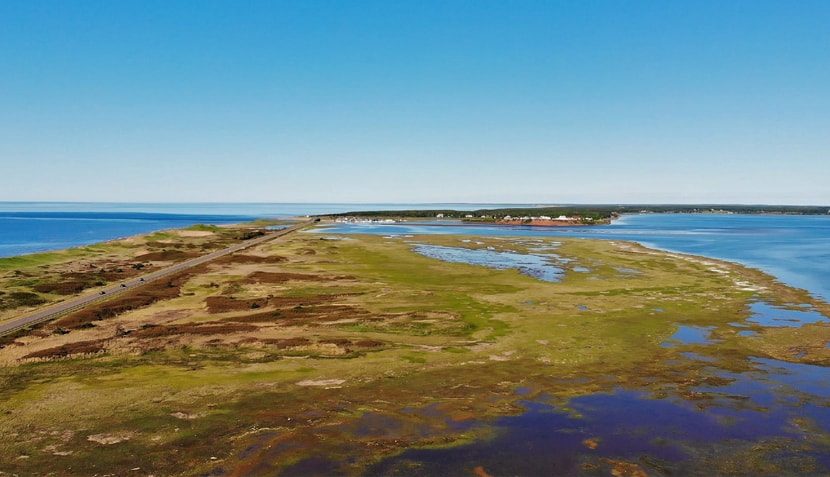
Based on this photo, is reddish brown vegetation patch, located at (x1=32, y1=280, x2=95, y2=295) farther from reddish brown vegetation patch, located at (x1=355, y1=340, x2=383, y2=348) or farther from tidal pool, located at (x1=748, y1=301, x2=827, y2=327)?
tidal pool, located at (x1=748, y1=301, x2=827, y2=327)

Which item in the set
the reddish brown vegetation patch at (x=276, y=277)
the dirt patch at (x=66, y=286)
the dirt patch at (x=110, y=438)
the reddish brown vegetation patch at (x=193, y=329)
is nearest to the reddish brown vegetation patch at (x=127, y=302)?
the dirt patch at (x=66, y=286)

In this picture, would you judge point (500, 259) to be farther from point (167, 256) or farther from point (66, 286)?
point (66, 286)

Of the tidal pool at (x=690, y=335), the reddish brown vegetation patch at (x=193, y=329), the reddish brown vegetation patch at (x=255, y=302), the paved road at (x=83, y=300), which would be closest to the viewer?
the tidal pool at (x=690, y=335)

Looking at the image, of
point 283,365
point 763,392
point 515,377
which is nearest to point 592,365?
point 515,377

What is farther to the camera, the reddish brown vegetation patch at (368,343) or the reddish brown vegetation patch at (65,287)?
the reddish brown vegetation patch at (65,287)

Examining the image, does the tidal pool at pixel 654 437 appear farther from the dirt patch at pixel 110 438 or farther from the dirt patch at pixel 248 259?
the dirt patch at pixel 248 259

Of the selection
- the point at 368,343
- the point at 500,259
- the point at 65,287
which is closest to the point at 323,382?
the point at 368,343

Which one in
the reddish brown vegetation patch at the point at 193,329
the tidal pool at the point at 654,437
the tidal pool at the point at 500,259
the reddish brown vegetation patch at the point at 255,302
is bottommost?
the reddish brown vegetation patch at the point at 255,302
